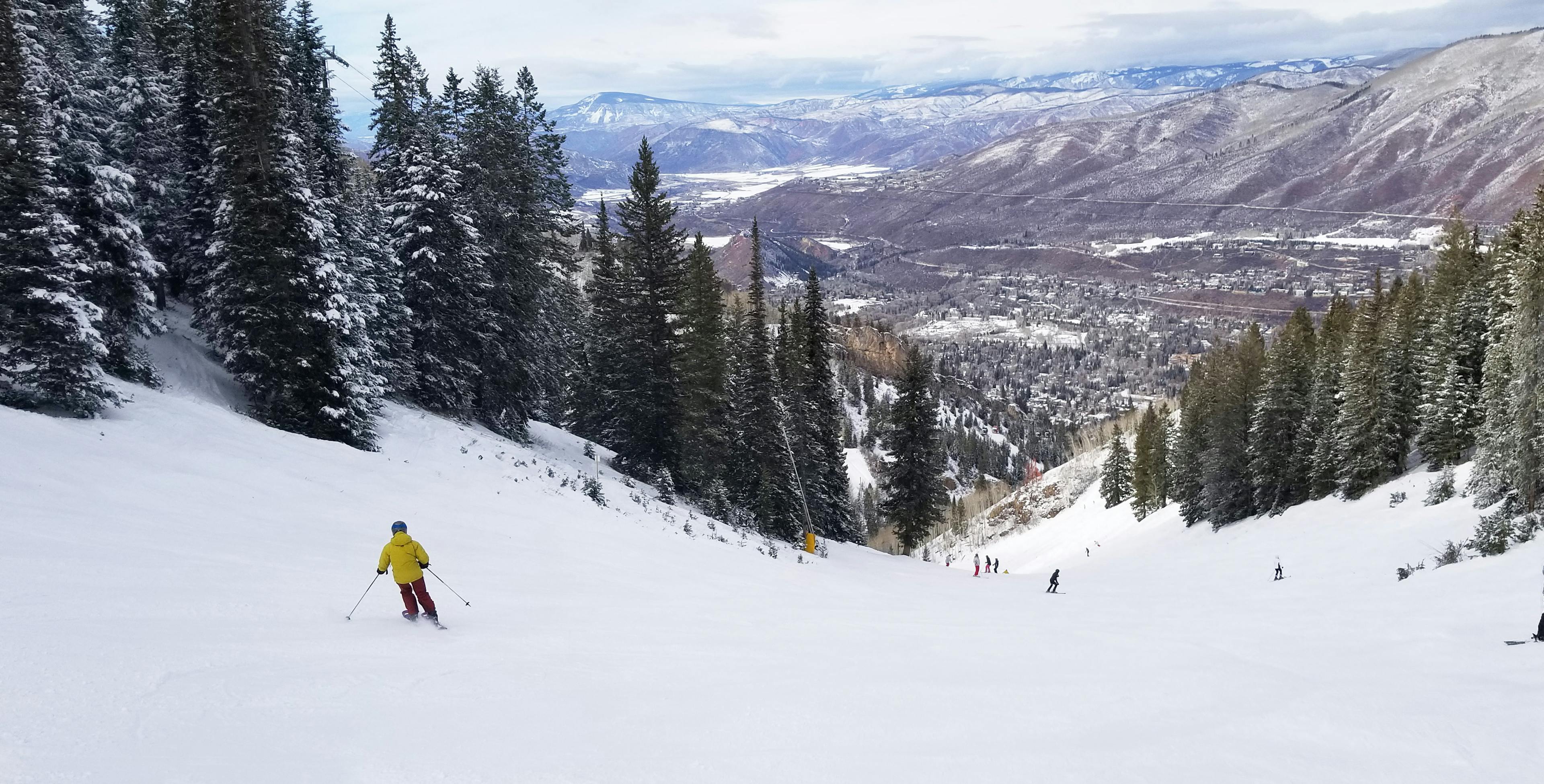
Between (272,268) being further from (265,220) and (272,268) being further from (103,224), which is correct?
(103,224)

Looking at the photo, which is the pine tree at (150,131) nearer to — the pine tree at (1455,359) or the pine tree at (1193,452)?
the pine tree at (1455,359)

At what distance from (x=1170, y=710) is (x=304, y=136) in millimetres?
28246

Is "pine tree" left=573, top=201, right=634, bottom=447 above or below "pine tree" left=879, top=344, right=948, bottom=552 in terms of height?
above

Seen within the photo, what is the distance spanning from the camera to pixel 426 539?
1468cm

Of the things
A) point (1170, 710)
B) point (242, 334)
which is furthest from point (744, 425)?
point (1170, 710)

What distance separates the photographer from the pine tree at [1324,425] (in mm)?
39125

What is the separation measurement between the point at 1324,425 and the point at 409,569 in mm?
44362

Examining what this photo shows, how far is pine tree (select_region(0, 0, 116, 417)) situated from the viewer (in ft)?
53.8

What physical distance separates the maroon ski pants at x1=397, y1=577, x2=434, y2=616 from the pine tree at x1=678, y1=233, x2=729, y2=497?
22.5 m

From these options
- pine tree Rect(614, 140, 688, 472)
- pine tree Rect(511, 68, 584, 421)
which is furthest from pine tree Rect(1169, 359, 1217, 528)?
pine tree Rect(511, 68, 584, 421)

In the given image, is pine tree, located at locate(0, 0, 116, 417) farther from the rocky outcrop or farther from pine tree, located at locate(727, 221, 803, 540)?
the rocky outcrop

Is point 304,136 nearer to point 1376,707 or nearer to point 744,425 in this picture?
point 744,425

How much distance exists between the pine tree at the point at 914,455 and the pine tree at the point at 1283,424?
17.2m

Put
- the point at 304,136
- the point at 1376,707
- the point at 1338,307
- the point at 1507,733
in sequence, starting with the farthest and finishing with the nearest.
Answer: the point at 1338,307
the point at 304,136
the point at 1376,707
the point at 1507,733
